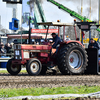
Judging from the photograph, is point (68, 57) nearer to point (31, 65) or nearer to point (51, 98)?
point (31, 65)

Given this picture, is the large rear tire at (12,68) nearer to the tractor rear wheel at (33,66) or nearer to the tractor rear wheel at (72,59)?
the tractor rear wheel at (33,66)

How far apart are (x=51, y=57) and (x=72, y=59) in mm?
921

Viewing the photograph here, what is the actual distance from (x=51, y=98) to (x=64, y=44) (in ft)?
22.6

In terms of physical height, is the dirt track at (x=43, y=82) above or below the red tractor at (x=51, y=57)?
below

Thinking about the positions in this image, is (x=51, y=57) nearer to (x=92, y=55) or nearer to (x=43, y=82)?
(x=92, y=55)

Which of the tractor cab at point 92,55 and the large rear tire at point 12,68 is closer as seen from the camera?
the large rear tire at point 12,68

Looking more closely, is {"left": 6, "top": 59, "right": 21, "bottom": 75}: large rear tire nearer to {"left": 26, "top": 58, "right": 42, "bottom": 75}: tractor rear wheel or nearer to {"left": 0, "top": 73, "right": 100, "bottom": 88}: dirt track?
{"left": 26, "top": 58, "right": 42, "bottom": 75}: tractor rear wheel

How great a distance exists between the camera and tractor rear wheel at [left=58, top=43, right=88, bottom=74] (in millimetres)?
11773

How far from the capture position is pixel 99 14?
4512cm

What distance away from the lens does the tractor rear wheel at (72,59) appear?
11773mm

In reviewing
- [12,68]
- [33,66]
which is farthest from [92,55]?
[12,68]

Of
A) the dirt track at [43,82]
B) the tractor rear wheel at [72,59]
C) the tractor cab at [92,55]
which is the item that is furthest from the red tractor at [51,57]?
the dirt track at [43,82]

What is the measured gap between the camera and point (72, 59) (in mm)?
12297

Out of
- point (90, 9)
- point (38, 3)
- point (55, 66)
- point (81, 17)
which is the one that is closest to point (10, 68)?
point (55, 66)
